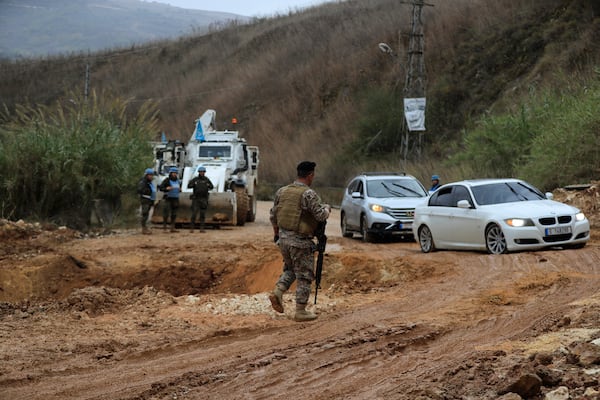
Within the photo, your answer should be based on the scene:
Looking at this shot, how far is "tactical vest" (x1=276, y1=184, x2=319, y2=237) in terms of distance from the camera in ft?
35.2

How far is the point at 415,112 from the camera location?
3962 cm

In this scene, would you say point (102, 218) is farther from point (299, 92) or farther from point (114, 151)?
point (299, 92)

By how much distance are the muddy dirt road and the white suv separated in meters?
3.19

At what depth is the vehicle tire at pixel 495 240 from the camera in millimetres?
16312

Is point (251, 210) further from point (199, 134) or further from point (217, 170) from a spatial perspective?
point (199, 134)

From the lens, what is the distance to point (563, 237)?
641 inches

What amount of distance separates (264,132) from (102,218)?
134 feet

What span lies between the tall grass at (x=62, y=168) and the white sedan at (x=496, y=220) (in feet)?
39.9

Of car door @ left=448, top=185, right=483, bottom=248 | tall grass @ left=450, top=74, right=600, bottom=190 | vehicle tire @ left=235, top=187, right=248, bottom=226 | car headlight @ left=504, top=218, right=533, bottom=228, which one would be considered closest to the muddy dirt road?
car door @ left=448, top=185, right=483, bottom=248

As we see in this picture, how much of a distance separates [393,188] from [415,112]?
17.3 m

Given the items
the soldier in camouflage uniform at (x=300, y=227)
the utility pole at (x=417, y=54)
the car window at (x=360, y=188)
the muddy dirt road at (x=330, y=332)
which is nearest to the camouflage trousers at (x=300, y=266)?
the soldier in camouflage uniform at (x=300, y=227)

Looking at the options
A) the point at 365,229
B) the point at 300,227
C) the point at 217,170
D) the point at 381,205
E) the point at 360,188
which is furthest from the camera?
the point at 217,170

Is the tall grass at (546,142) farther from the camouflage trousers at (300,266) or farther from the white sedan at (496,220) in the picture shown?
the camouflage trousers at (300,266)

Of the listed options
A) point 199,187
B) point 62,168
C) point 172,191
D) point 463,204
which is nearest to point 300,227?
point 463,204
